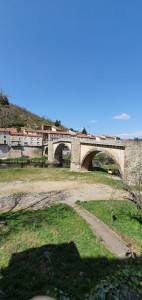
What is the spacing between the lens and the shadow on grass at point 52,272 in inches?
147

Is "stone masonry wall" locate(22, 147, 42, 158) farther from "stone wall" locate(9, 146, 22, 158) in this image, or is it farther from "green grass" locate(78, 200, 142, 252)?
"green grass" locate(78, 200, 142, 252)

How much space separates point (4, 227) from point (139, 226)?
7.58 metres

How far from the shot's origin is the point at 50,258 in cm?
511

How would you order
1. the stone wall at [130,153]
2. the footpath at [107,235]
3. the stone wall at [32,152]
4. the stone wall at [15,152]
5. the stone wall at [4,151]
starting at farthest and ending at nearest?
1. the stone wall at [32,152]
2. the stone wall at [15,152]
3. the stone wall at [4,151]
4. the stone wall at [130,153]
5. the footpath at [107,235]

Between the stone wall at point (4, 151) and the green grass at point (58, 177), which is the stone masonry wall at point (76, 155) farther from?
the stone wall at point (4, 151)

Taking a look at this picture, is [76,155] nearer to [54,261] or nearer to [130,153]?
[130,153]

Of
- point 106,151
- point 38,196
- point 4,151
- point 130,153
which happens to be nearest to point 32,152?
point 4,151

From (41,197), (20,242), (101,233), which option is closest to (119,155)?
(41,197)

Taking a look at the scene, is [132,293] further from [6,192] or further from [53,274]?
[6,192]

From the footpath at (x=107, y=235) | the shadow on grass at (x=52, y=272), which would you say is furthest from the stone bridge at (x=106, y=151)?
the shadow on grass at (x=52, y=272)

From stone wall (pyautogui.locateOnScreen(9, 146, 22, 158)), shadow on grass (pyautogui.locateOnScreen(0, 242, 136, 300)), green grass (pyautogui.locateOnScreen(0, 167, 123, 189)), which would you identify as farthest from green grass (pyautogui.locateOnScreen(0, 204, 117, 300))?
stone wall (pyautogui.locateOnScreen(9, 146, 22, 158))

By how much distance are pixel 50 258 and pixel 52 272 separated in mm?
670

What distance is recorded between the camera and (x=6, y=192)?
14.8 metres

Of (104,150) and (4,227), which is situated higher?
(104,150)
